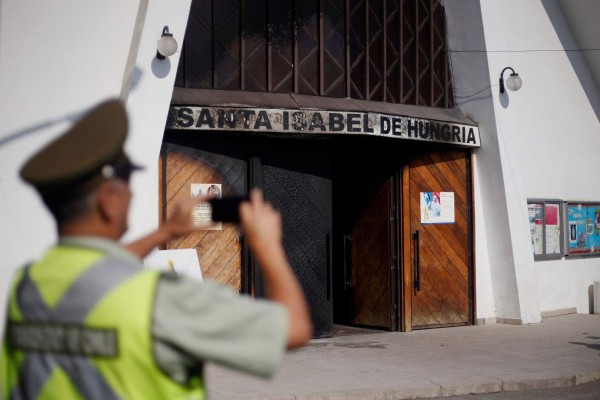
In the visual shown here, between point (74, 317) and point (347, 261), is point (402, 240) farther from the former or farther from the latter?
point (74, 317)

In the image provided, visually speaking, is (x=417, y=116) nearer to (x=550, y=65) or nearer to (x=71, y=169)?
(x=550, y=65)

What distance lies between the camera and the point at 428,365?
11258 millimetres

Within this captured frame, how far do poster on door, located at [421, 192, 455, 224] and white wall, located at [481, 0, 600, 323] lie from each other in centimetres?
94

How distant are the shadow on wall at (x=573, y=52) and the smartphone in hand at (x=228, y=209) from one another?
15580 millimetres

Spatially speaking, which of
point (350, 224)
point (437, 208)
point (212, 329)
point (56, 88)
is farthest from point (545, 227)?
point (212, 329)

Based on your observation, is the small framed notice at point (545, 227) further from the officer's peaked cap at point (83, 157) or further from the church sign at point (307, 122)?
the officer's peaked cap at point (83, 157)

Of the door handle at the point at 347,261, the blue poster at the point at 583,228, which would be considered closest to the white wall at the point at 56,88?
the door handle at the point at 347,261

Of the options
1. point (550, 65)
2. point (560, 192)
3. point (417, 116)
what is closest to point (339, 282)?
point (417, 116)

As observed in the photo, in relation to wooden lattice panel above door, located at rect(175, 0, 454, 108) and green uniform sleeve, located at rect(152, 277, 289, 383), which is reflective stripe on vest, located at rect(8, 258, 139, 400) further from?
wooden lattice panel above door, located at rect(175, 0, 454, 108)

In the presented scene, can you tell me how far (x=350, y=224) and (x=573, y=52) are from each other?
5.75 metres

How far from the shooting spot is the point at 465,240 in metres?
15.3

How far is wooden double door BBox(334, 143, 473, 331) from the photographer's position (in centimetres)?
1458

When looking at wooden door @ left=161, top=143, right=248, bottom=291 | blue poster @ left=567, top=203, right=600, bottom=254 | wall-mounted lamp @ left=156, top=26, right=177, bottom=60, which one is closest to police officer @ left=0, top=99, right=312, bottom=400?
wall-mounted lamp @ left=156, top=26, right=177, bottom=60

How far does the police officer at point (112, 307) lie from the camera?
2.12m
